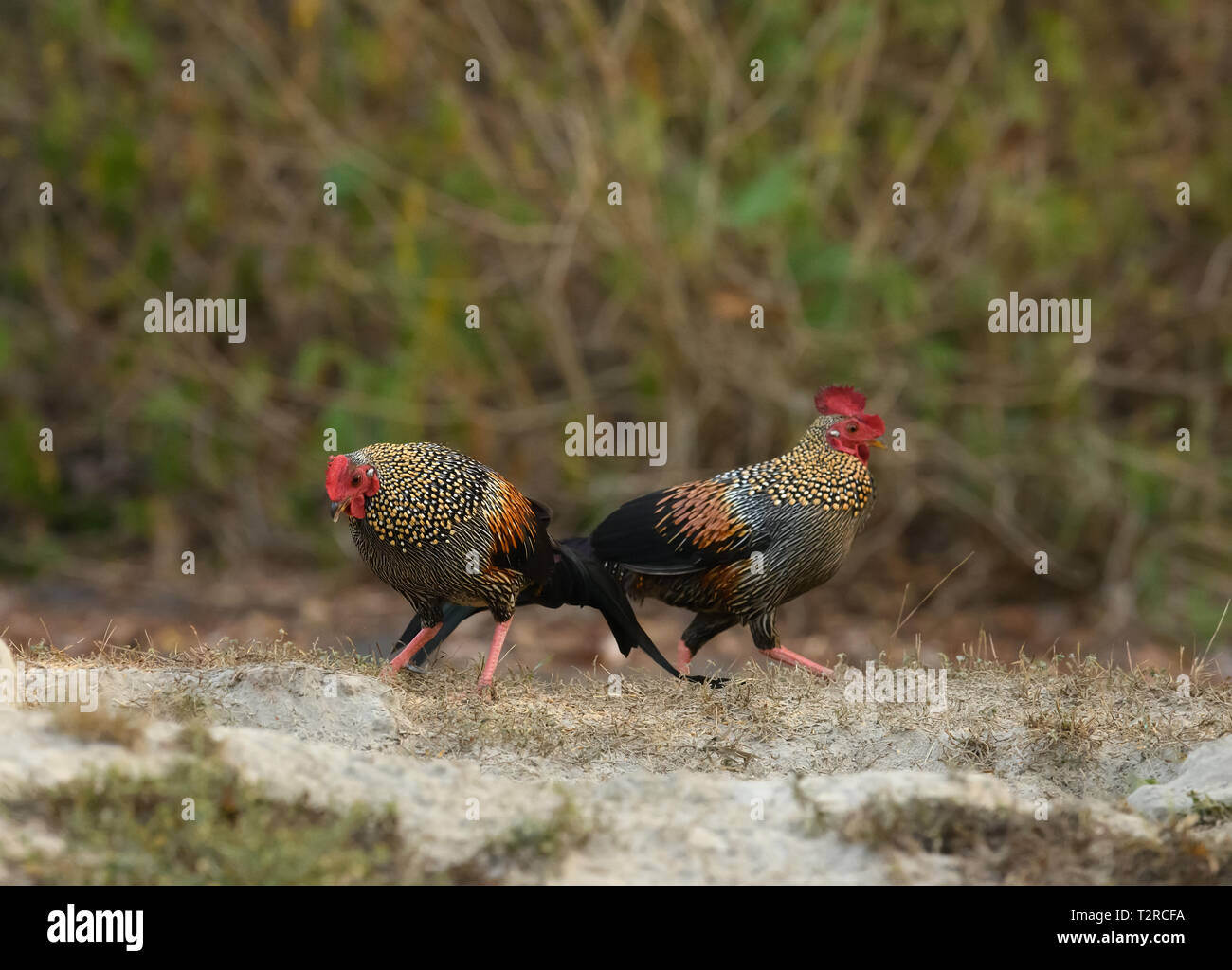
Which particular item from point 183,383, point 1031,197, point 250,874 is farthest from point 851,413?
point 183,383

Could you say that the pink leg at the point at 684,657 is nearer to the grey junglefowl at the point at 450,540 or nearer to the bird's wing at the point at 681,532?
the grey junglefowl at the point at 450,540

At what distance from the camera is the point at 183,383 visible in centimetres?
1143

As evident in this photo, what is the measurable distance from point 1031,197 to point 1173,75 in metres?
1.99

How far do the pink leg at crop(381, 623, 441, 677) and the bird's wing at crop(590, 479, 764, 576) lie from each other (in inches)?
24.4

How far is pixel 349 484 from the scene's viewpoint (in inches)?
184

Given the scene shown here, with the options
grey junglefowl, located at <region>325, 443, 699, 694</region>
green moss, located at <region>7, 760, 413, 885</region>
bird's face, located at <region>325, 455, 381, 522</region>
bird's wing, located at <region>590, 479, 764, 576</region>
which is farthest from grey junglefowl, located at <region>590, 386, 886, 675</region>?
green moss, located at <region>7, 760, 413, 885</region>

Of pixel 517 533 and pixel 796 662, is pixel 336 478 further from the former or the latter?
pixel 796 662

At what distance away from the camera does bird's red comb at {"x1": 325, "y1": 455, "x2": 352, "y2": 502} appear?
15.2ft

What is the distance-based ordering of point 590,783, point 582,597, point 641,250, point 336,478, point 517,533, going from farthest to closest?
point 641,250 < point 582,597 < point 517,533 < point 336,478 < point 590,783

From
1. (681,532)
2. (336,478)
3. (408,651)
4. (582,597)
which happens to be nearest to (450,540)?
(336,478)

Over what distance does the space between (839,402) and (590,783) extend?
1.76 meters

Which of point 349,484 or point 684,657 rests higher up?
point 349,484

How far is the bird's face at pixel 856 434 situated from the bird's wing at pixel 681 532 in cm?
40

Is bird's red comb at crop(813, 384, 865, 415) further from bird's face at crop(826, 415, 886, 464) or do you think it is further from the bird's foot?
the bird's foot
